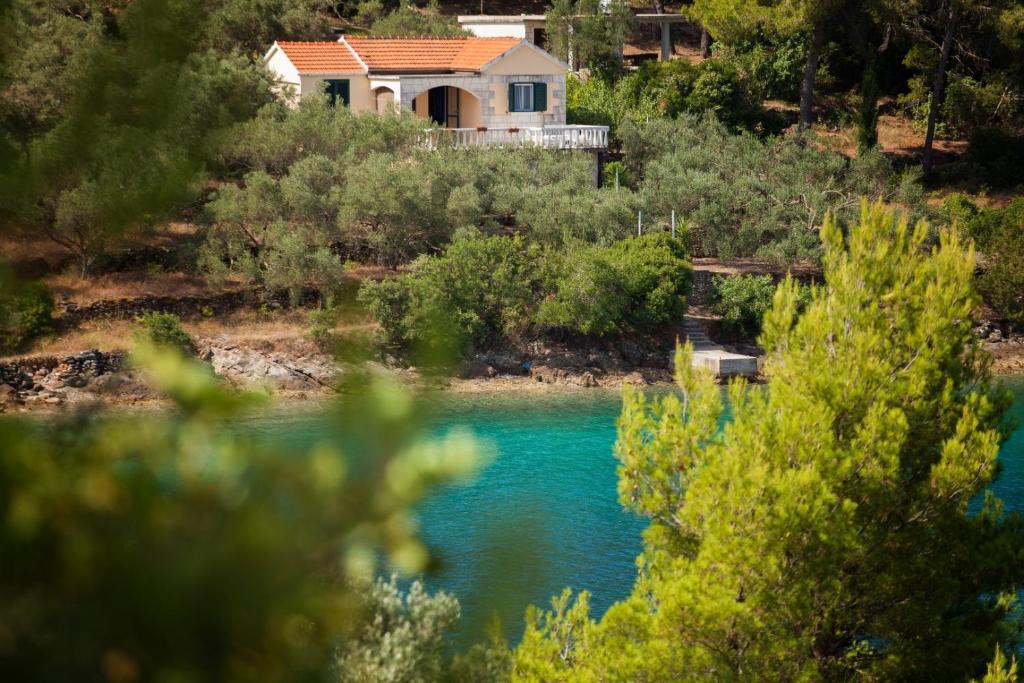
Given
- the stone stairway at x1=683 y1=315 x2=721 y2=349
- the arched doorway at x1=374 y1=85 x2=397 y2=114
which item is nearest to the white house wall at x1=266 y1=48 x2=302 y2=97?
the arched doorway at x1=374 y1=85 x2=397 y2=114

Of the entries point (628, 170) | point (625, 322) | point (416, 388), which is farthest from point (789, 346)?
point (628, 170)

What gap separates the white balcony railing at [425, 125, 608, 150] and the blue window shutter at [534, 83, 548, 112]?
6.13 ft

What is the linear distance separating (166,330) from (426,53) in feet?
47.9

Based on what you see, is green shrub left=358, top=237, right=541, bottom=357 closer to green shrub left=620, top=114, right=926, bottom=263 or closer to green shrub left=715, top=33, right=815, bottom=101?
green shrub left=620, top=114, right=926, bottom=263

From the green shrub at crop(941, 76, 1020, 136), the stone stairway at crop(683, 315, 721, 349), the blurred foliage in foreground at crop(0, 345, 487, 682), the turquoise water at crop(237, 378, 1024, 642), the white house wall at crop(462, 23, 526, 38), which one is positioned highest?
the white house wall at crop(462, 23, 526, 38)

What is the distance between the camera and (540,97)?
3578 centimetres

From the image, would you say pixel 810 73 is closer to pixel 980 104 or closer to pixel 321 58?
pixel 980 104

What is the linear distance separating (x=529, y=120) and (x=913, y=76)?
13960 mm

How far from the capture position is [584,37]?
40656 millimetres

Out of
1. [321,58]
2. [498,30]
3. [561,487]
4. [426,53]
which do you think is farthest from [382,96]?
[561,487]

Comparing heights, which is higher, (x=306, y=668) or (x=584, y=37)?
(x=584, y=37)

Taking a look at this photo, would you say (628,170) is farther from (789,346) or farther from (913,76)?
(789,346)

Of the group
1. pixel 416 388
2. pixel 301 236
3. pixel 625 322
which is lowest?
pixel 625 322

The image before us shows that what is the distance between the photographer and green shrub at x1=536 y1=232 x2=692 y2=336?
2770 centimetres
